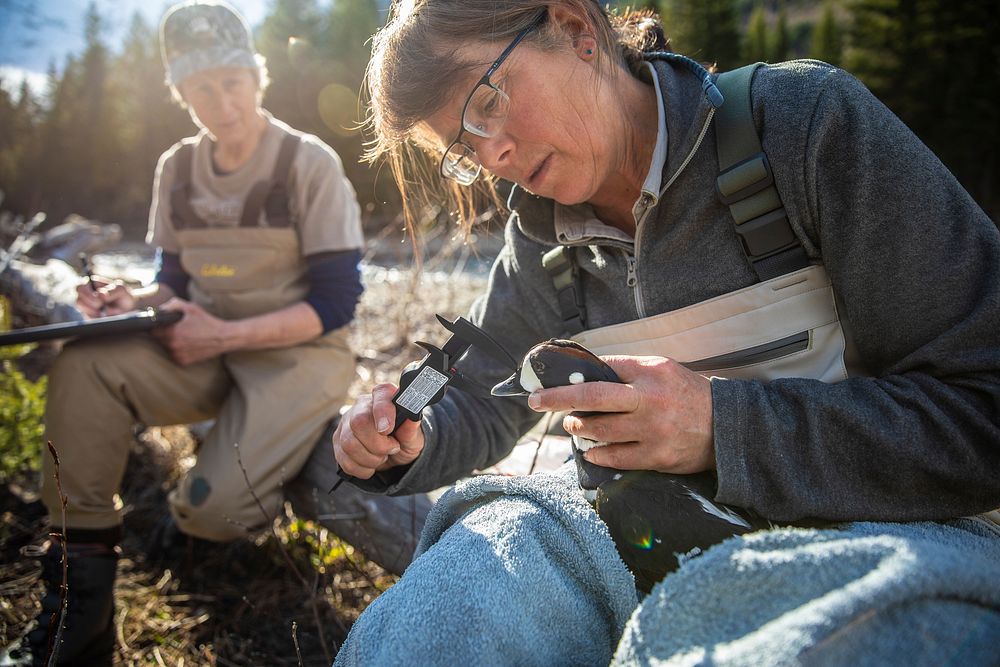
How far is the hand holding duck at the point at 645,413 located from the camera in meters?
1.22

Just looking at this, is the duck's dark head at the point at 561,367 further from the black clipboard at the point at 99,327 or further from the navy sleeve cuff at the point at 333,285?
the black clipboard at the point at 99,327

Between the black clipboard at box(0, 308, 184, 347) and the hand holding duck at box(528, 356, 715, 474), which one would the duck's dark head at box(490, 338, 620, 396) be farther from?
the black clipboard at box(0, 308, 184, 347)

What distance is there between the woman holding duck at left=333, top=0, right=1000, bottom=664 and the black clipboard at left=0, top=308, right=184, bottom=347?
174 cm

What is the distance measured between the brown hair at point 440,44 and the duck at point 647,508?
2.67 ft

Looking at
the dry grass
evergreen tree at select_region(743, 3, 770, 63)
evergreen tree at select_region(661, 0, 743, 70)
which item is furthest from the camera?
evergreen tree at select_region(743, 3, 770, 63)

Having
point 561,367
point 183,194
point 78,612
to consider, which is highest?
point 183,194

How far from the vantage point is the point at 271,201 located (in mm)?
3207

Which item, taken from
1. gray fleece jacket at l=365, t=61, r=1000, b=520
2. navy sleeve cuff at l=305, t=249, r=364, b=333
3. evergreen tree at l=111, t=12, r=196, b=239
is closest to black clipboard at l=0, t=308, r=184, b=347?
navy sleeve cuff at l=305, t=249, r=364, b=333

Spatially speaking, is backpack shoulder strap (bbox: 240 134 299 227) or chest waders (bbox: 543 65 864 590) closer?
chest waders (bbox: 543 65 864 590)

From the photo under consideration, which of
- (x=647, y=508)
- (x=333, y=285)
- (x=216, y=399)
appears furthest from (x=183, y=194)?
(x=647, y=508)

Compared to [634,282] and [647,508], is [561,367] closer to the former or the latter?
[647,508]

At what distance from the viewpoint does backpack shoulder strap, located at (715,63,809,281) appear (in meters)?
1.47

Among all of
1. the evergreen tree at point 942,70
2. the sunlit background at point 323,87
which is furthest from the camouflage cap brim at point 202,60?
the evergreen tree at point 942,70

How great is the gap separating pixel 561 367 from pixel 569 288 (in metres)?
0.69
